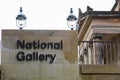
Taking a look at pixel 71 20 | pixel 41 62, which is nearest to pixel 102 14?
pixel 71 20

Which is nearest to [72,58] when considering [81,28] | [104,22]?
[104,22]

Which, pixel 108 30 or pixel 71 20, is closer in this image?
pixel 71 20

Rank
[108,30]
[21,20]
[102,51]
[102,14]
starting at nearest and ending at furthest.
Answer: [21,20] < [102,51] < [102,14] < [108,30]

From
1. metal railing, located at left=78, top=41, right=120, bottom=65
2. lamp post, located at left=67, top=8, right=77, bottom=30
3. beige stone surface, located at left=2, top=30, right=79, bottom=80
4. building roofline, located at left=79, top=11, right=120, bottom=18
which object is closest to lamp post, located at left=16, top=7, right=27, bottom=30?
beige stone surface, located at left=2, top=30, right=79, bottom=80

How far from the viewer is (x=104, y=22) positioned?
27156 millimetres

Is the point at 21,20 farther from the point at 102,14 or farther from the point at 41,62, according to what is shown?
the point at 102,14

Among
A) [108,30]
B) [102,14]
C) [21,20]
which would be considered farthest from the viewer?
[108,30]

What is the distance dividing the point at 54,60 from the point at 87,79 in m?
1.44

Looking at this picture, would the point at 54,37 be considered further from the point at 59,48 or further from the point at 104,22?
the point at 104,22

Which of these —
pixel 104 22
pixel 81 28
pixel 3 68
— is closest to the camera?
pixel 3 68

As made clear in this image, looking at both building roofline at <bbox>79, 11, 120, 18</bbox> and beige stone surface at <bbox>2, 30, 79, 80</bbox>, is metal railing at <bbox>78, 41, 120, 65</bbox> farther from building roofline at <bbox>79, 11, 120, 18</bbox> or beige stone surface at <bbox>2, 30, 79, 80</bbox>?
beige stone surface at <bbox>2, 30, 79, 80</bbox>

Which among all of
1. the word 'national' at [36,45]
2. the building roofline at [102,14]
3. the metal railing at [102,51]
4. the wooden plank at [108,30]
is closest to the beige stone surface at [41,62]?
the word 'national' at [36,45]

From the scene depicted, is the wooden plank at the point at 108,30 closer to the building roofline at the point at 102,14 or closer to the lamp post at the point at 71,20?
the building roofline at the point at 102,14

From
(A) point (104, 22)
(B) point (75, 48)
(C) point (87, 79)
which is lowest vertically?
(C) point (87, 79)
